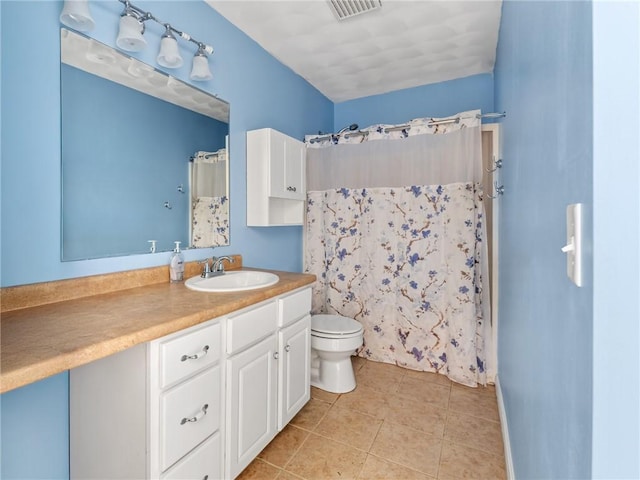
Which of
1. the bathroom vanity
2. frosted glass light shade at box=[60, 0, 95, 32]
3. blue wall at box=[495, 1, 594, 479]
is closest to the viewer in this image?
Answer: blue wall at box=[495, 1, 594, 479]

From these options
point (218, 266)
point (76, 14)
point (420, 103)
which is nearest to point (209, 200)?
point (218, 266)

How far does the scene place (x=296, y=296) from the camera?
164 cm

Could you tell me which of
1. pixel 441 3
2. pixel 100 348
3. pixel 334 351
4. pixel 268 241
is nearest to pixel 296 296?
pixel 334 351

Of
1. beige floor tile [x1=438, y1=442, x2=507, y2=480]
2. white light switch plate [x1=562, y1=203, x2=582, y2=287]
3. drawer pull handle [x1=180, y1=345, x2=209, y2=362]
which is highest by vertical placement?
white light switch plate [x1=562, y1=203, x2=582, y2=287]

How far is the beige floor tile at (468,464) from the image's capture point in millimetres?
1406

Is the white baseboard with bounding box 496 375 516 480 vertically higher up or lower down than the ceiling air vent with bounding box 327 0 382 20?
lower down

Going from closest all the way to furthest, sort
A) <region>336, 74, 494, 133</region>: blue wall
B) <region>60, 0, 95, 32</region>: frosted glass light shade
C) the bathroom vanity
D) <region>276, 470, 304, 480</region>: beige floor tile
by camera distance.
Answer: the bathroom vanity
<region>60, 0, 95, 32</region>: frosted glass light shade
<region>276, 470, 304, 480</region>: beige floor tile
<region>336, 74, 494, 133</region>: blue wall

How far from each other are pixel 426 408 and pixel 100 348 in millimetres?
1838

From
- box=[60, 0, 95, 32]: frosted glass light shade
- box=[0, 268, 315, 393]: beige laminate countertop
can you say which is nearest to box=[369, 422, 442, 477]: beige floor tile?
box=[0, 268, 315, 393]: beige laminate countertop

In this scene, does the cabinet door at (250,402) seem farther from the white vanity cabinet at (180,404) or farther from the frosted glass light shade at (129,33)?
the frosted glass light shade at (129,33)

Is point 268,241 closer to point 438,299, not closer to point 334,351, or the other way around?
point 334,351

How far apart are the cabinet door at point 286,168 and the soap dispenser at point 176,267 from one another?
0.71 meters

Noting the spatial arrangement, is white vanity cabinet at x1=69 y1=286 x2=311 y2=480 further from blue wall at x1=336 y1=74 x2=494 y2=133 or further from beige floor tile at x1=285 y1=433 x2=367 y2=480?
blue wall at x1=336 y1=74 x2=494 y2=133

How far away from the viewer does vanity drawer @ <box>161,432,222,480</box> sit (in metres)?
1.03
